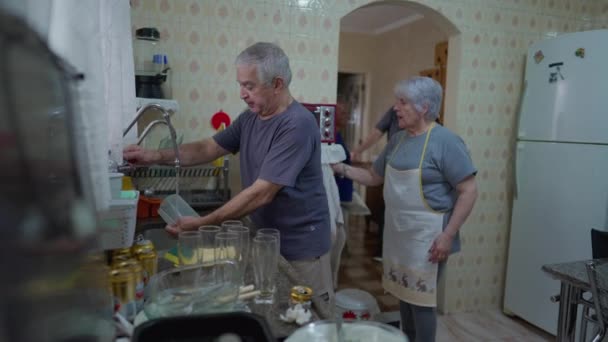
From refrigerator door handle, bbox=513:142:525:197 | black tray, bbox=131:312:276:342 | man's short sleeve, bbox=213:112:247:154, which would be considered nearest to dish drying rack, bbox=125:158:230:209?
man's short sleeve, bbox=213:112:247:154

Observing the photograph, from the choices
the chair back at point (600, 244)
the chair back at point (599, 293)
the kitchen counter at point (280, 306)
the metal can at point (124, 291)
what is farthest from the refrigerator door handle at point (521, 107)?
the metal can at point (124, 291)

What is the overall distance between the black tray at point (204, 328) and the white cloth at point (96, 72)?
0.70ft

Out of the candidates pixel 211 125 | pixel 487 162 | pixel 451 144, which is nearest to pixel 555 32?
pixel 487 162

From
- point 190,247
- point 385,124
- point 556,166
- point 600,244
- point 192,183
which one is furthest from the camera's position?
point 385,124

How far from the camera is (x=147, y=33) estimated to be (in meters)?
2.01

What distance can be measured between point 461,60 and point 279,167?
184cm

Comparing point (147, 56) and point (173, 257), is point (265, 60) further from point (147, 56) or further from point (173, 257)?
point (147, 56)

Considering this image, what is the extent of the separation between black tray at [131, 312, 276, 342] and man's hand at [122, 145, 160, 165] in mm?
991

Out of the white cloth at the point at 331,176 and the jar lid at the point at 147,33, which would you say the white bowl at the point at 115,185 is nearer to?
the jar lid at the point at 147,33

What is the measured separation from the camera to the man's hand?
1505mm

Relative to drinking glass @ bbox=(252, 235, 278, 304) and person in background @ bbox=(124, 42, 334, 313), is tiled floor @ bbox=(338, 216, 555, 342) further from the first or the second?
drinking glass @ bbox=(252, 235, 278, 304)

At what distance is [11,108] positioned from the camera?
261 mm

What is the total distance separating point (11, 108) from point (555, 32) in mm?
3343

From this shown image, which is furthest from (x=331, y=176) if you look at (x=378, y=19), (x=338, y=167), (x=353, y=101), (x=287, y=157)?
(x=353, y=101)
